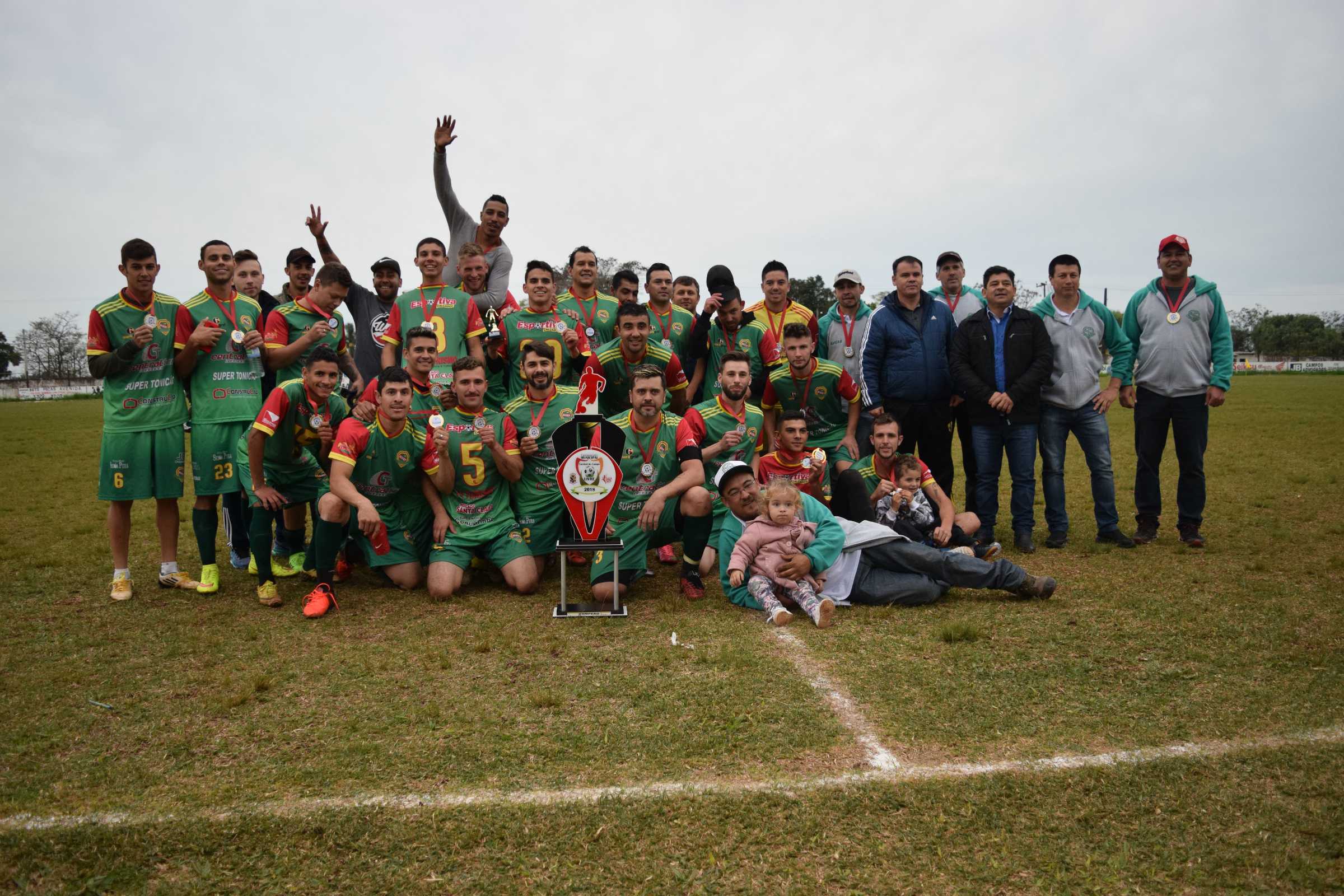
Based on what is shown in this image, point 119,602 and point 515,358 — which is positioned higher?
point 515,358

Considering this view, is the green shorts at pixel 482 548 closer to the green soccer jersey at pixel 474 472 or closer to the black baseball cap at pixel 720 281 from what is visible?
the green soccer jersey at pixel 474 472

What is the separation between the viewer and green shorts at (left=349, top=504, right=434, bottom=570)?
6.02m

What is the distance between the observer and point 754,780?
304 cm

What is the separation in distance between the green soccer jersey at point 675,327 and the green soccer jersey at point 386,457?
7.75ft

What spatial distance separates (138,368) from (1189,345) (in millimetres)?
8058

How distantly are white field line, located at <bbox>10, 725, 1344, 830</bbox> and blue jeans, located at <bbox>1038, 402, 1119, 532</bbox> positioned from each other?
3927mm

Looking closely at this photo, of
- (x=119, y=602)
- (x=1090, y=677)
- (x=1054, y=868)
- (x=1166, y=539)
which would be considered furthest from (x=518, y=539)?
(x=1166, y=539)

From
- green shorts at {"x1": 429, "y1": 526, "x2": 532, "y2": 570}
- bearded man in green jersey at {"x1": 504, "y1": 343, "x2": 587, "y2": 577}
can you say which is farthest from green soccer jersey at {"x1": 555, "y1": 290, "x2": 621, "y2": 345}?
green shorts at {"x1": 429, "y1": 526, "x2": 532, "y2": 570}

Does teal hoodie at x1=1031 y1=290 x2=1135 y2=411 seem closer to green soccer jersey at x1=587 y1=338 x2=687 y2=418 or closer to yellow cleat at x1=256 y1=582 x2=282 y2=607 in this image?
green soccer jersey at x1=587 y1=338 x2=687 y2=418

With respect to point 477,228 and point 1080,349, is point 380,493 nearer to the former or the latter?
point 477,228

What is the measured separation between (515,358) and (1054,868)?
5.43 meters

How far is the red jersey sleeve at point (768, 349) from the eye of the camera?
717 cm

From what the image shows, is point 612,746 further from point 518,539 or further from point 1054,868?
point 518,539

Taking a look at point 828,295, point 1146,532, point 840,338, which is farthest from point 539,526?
point 828,295
